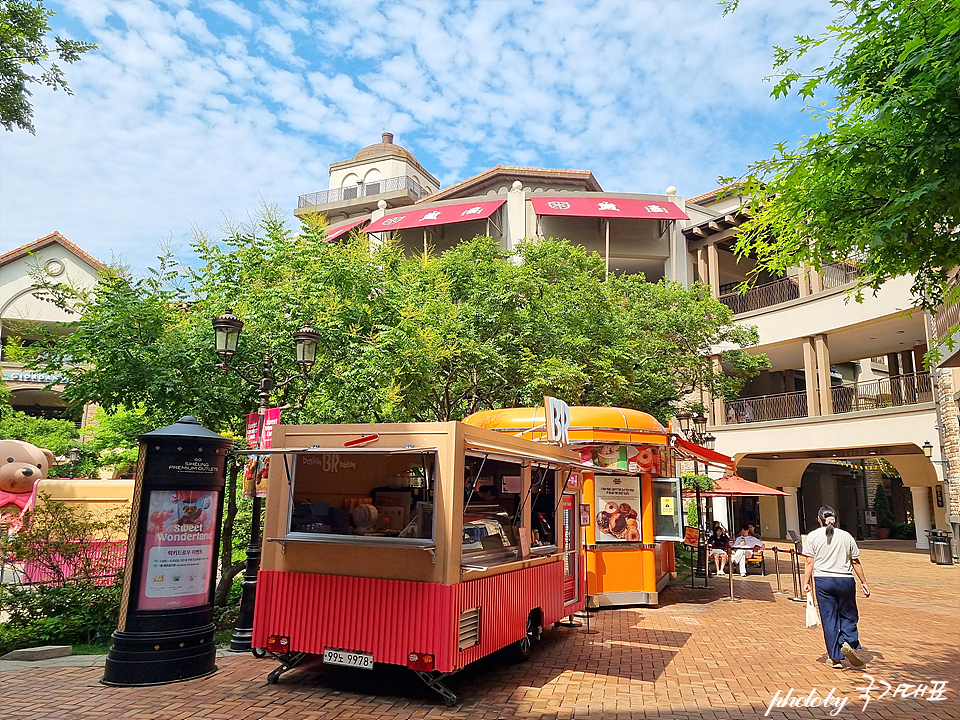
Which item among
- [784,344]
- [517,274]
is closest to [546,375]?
[517,274]

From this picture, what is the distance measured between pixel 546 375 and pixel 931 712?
31.6ft

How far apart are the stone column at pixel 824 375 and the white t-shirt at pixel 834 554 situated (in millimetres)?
18806

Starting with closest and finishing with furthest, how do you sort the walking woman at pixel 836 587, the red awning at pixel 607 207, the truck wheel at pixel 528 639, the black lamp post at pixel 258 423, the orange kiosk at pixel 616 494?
1. the walking woman at pixel 836 587
2. the truck wheel at pixel 528 639
3. the black lamp post at pixel 258 423
4. the orange kiosk at pixel 616 494
5. the red awning at pixel 607 207

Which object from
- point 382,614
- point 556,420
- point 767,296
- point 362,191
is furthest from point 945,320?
point 362,191

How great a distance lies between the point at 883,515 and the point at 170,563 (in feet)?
Result: 119

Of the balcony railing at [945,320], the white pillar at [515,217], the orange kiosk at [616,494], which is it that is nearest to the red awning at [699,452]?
the orange kiosk at [616,494]

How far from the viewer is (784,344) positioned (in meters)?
26.8

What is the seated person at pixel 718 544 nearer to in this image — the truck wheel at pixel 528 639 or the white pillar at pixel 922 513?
the truck wheel at pixel 528 639

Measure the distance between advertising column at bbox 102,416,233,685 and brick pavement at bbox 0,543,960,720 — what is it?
0.25 meters

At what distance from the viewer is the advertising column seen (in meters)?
6.90

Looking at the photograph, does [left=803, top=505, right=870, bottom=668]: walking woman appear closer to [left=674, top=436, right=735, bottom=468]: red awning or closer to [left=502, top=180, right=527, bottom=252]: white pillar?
[left=674, top=436, right=735, bottom=468]: red awning

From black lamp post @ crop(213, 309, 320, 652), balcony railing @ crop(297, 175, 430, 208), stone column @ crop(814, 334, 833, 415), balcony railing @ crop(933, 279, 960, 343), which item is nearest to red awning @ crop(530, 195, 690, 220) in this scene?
stone column @ crop(814, 334, 833, 415)

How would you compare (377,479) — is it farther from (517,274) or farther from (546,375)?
(517,274)

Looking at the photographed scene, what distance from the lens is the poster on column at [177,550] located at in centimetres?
708
